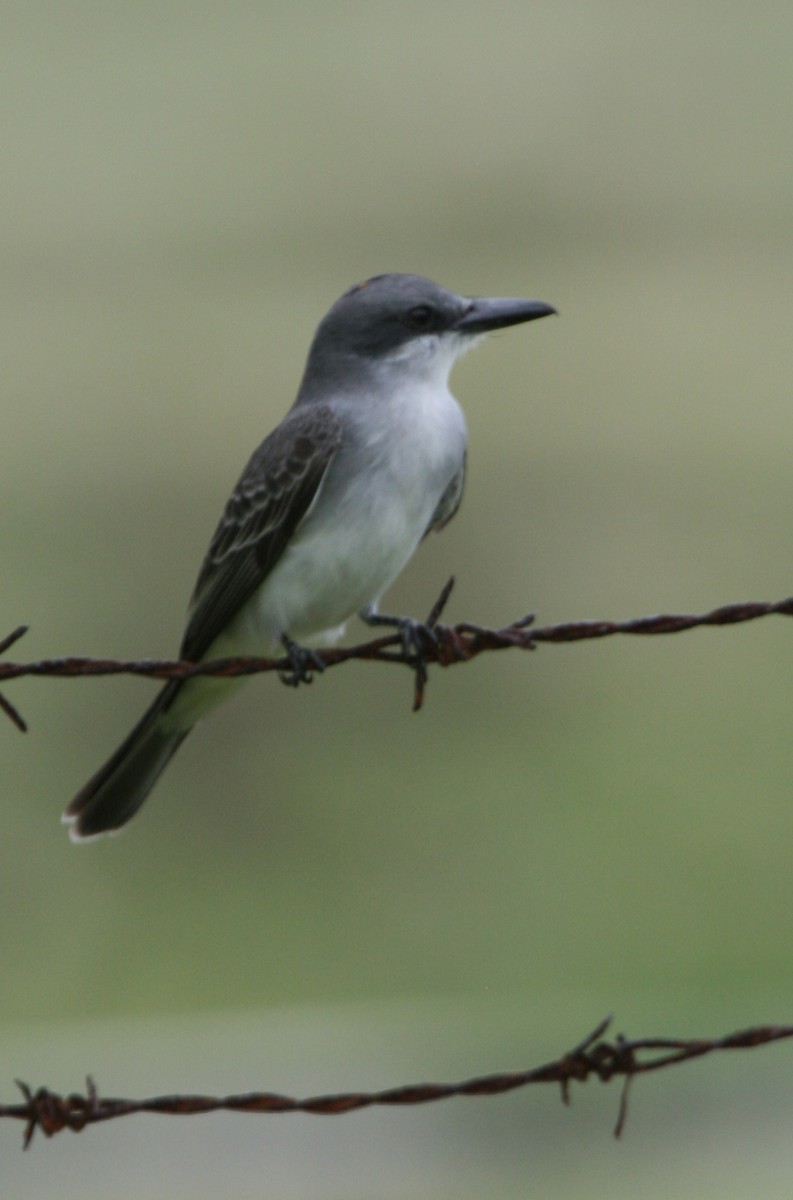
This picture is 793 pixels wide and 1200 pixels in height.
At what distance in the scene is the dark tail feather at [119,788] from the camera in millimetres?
5371

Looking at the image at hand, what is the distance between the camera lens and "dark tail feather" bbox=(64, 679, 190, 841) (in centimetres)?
537


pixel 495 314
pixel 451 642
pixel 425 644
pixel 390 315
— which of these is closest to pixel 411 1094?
pixel 451 642

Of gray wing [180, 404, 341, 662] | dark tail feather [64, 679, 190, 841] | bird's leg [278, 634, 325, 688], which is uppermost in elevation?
gray wing [180, 404, 341, 662]

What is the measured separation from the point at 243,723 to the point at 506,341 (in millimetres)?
5716

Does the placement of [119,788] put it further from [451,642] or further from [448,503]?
[451,642]

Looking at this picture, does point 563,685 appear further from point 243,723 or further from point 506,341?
point 506,341

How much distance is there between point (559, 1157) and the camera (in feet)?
29.6

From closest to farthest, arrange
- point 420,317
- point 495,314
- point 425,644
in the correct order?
point 425,644, point 495,314, point 420,317

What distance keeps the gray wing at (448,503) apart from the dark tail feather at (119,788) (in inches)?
36.9

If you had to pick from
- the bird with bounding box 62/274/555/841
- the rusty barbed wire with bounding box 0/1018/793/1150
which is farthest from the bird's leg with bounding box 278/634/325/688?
the rusty barbed wire with bounding box 0/1018/793/1150

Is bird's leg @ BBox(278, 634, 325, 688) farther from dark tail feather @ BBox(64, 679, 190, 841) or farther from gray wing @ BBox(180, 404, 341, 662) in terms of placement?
dark tail feather @ BBox(64, 679, 190, 841)

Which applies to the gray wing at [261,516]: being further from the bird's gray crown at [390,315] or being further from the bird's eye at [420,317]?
the bird's eye at [420,317]

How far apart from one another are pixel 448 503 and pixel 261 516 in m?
0.59

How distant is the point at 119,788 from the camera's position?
5.41m
